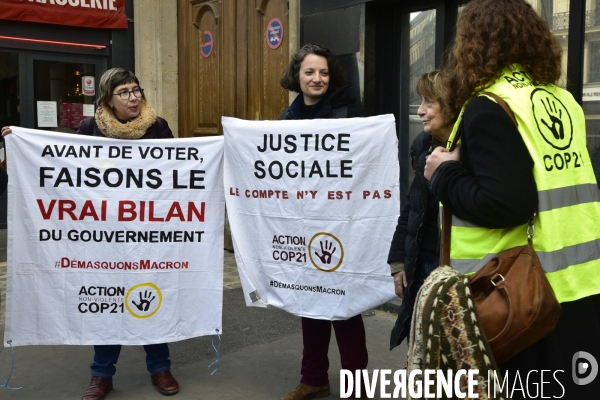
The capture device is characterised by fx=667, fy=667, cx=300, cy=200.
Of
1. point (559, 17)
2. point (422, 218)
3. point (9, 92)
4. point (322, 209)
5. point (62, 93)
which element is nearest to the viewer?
point (422, 218)

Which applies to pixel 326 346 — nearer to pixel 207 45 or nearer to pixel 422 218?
pixel 422 218

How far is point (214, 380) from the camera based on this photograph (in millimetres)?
4078

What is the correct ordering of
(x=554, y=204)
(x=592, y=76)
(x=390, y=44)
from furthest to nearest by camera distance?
(x=390, y=44) → (x=592, y=76) → (x=554, y=204)

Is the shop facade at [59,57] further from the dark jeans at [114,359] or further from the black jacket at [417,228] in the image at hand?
the black jacket at [417,228]

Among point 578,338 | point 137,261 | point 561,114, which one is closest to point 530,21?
point 561,114

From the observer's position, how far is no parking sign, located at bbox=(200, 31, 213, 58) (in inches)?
308

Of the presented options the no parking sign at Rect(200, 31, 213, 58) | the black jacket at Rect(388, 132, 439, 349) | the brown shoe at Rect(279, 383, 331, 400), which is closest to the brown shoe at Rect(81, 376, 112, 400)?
the brown shoe at Rect(279, 383, 331, 400)

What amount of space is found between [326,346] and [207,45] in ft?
16.9

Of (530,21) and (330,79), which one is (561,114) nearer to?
(530,21)

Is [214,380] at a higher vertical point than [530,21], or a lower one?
lower

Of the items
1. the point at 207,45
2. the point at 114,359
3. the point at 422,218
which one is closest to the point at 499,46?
the point at 422,218

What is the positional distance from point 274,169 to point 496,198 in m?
1.94

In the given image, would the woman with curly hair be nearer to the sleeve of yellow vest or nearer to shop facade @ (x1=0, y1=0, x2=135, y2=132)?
the sleeve of yellow vest

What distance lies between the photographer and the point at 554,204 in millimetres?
1842
